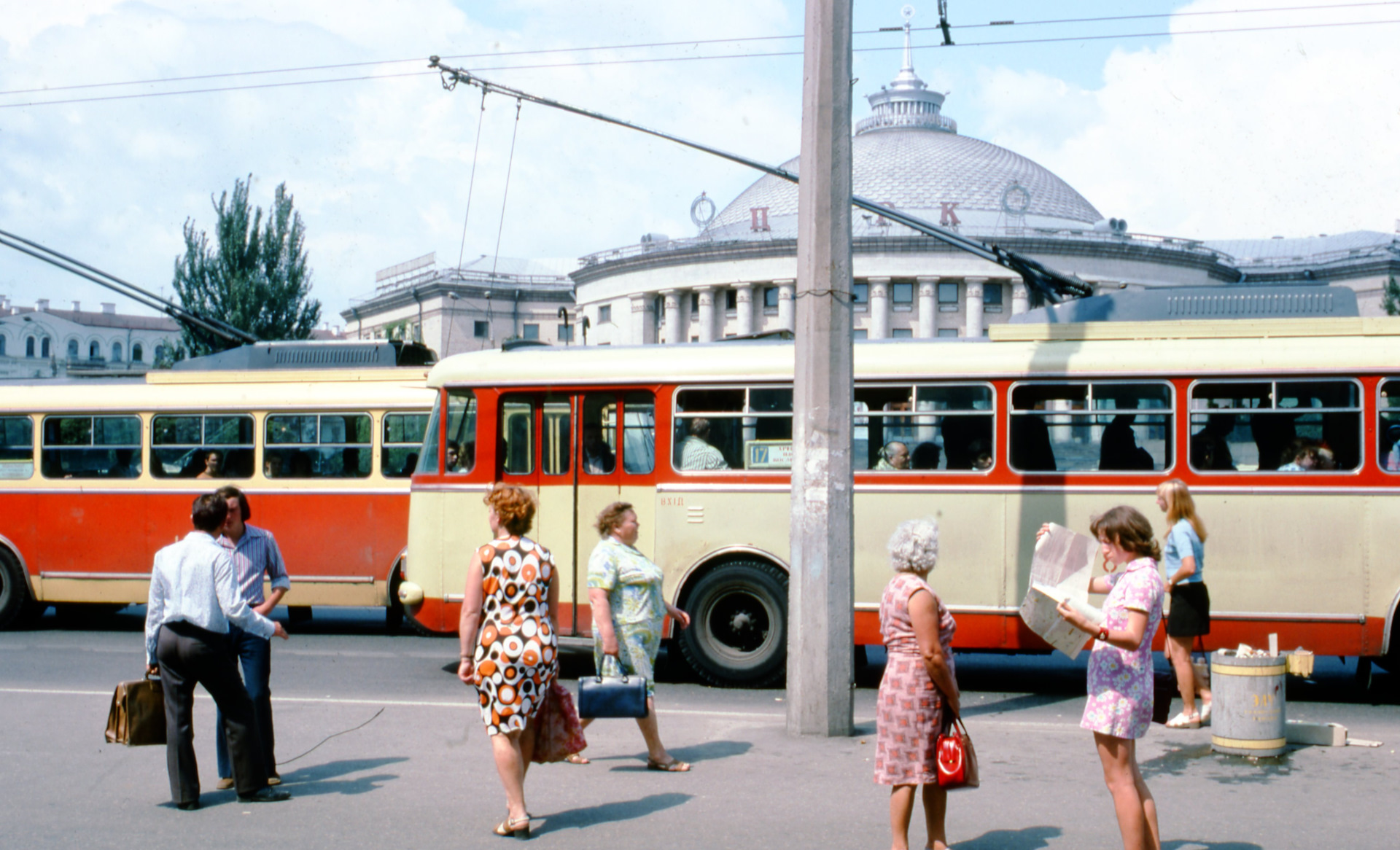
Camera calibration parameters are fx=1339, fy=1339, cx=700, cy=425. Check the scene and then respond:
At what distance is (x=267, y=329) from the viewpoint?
143 feet

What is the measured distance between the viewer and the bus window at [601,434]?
442 inches

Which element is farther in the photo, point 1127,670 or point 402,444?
point 402,444

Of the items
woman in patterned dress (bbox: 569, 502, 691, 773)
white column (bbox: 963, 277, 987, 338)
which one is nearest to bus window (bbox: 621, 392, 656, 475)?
woman in patterned dress (bbox: 569, 502, 691, 773)

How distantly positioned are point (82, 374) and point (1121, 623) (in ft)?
47.5

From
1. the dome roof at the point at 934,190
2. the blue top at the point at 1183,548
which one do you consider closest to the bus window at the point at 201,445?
the blue top at the point at 1183,548

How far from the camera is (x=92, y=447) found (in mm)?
15047

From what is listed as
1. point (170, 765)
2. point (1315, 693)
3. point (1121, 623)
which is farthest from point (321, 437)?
point (1121, 623)

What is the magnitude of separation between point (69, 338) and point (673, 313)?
6878 cm

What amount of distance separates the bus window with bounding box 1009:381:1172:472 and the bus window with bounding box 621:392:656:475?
9.59ft

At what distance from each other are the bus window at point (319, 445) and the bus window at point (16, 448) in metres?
2.91

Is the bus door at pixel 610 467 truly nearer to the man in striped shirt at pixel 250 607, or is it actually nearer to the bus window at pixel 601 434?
the bus window at pixel 601 434

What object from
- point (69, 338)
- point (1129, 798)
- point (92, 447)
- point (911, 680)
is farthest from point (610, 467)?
point (69, 338)

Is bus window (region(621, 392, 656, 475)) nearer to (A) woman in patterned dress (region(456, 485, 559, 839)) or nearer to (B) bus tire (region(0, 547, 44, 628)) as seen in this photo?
(A) woman in patterned dress (region(456, 485, 559, 839))

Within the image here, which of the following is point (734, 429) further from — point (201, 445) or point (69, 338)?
point (69, 338)
